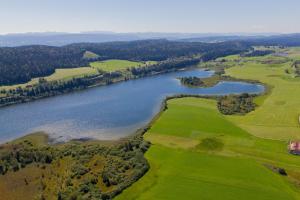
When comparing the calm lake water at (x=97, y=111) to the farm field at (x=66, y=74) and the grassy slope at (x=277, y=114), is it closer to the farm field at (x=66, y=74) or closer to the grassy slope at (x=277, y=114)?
the grassy slope at (x=277, y=114)

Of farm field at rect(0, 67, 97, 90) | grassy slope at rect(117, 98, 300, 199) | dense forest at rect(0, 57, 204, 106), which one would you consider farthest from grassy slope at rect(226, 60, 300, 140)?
farm field at rect(0, 67, 97, 90)

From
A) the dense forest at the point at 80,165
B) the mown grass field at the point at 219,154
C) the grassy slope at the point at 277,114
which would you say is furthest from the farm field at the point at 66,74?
the grassy slope at the point at 277,114

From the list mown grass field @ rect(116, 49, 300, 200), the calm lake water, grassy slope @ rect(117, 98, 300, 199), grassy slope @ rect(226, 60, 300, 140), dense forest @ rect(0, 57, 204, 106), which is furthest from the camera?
dense forest @ rect(0, 57, 204, 106)

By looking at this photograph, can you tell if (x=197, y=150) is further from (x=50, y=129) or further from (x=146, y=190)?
(x=50, y=129)

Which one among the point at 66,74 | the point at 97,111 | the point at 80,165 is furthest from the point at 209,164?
the point at 66,74

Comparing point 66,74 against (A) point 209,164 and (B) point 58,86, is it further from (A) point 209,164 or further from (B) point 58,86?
(A) point 209,164

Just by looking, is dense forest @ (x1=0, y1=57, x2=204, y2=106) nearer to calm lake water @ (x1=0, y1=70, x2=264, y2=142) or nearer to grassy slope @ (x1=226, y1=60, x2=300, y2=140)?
calm lake water @ (x1=0, y1=70, x2=264, y2=142)
